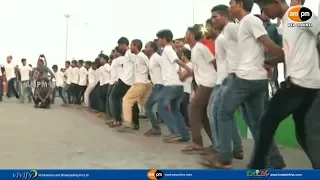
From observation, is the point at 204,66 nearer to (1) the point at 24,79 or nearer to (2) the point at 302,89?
Answer: (2) the point at 302,89

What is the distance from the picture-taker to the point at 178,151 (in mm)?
4492

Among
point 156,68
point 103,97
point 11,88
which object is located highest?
point 156,68

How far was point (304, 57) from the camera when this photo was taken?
2.61 meters

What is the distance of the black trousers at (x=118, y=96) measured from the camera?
687 cm

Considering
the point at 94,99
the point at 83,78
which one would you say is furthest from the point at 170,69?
the point at 83,78

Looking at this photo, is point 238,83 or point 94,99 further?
point 94,99

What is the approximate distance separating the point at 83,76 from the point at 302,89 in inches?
393

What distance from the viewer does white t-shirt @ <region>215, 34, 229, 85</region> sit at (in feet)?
12.4

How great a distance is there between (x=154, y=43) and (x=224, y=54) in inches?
104

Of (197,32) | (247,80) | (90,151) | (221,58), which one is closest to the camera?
(247,80)

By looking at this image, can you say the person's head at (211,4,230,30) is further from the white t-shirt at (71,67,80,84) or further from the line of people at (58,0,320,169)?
the white t-shirt at (71,67,80,84)

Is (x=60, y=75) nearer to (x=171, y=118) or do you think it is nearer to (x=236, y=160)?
(x=171, y=118)

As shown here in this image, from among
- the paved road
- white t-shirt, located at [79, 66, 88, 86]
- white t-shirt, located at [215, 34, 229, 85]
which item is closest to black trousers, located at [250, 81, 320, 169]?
the paved road

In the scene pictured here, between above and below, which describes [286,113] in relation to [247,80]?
below
